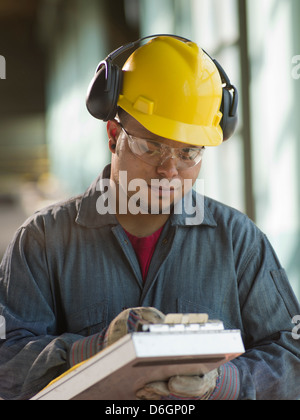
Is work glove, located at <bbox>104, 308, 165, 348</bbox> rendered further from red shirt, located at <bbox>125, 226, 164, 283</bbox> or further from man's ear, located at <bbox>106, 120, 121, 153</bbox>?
man's ear, located at <bbox>106, 120, 121, 153</bbox>

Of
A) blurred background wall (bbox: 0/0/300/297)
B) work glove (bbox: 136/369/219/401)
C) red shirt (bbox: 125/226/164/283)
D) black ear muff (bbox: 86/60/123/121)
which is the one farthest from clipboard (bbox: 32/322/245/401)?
blurred background wall (bbox: 0/0/300/297)

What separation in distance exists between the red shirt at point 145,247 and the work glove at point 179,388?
24.9 inches

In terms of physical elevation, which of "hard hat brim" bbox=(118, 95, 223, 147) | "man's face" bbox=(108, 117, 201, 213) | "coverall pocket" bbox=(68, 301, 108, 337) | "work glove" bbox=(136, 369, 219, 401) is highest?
"hard hat brim" bbox=(118, 95, 223, 147)

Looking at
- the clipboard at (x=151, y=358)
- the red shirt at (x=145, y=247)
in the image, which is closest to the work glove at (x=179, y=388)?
the clipboard at (x=151, y=358)

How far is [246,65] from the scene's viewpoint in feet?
16.4

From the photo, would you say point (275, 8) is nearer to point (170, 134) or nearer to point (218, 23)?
point (218, 23)

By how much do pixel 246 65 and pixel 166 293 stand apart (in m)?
3.14

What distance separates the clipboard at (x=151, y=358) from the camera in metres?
1.46

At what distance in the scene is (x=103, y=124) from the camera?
11594mm

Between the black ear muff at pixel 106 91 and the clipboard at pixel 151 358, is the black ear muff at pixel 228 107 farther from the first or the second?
the clipboard at pixel 151 358

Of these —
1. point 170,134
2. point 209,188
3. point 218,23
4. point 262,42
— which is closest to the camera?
point 170,134

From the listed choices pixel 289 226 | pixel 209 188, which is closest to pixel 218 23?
pixel 209 188

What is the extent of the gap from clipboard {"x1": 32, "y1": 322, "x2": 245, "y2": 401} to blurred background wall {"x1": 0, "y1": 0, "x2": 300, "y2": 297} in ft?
8.54

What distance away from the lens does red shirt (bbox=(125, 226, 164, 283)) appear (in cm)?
230
